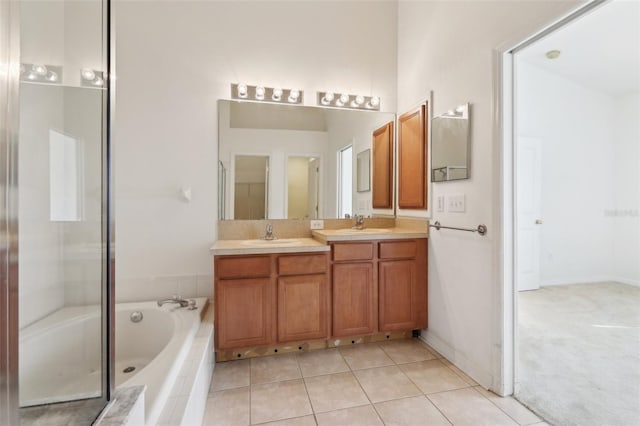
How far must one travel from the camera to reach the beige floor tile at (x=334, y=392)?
1.62m

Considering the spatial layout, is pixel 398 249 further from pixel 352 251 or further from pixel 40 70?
pixel 40 70

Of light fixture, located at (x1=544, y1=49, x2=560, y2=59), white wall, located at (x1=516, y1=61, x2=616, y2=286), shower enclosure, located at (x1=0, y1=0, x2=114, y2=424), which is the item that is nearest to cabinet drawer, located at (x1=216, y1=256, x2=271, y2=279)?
shower enclosure, located at (x1=0, y1=0, x2=114, y2=424)

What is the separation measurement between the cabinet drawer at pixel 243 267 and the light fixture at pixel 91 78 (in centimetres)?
118

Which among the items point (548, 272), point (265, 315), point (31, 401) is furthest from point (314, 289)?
point (548, 272)

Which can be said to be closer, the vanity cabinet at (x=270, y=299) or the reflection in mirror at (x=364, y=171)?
the vanity cabinet at (x=270, y=299)

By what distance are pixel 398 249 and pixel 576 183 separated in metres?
3.36

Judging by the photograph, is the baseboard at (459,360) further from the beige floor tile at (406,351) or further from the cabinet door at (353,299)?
the cabinet door at (353,299)

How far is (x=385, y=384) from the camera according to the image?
71.2 inches

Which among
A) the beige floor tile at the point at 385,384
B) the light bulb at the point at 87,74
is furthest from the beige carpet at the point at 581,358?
the light bulb at the point at 87,74

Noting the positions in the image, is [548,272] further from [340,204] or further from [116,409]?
[116,409]

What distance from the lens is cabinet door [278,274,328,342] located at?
81.9 inches

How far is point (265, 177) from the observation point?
255 centimetres

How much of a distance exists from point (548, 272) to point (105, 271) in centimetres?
479

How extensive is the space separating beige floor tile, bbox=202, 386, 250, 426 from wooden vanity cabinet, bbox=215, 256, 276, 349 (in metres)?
0.32
